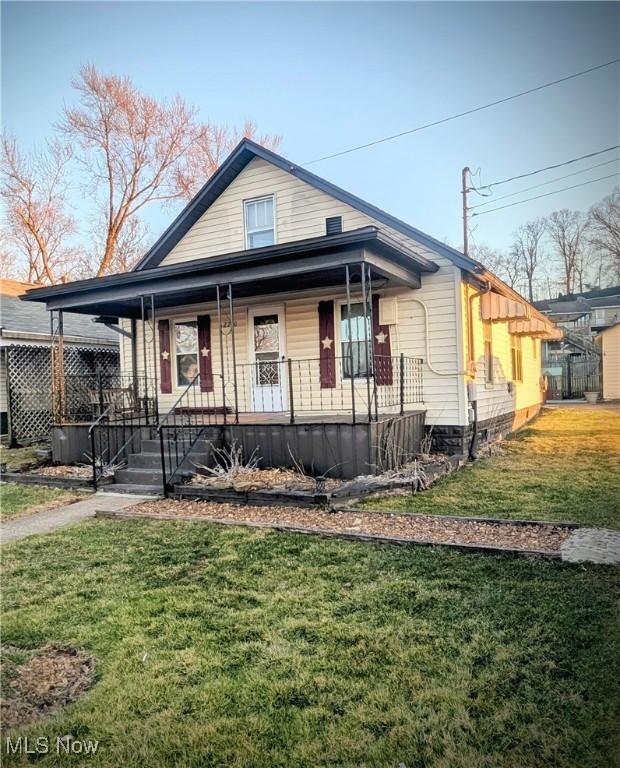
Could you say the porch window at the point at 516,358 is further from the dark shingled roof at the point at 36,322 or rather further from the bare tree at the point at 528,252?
the bare tree at the point at 528,252

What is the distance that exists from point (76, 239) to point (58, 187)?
8.06ft

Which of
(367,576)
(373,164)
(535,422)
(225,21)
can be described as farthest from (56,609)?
(373,164)

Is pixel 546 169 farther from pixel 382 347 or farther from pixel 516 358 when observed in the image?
pixel 382 347

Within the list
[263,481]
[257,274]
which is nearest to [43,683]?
[263,481]

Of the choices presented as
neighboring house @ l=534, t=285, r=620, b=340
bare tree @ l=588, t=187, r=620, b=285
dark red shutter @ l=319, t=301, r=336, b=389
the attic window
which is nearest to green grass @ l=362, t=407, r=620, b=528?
dark red shutter @ l=319, t=301, r=336, b=389

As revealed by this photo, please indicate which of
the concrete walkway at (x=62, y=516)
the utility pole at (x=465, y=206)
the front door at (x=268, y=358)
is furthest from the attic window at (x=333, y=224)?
the utility pole at (x=465, y=206)

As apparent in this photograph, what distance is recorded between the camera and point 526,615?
3.09m

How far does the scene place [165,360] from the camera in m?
11.7

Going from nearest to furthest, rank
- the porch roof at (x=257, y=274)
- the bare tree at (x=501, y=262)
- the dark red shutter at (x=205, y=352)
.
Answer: the porch roof at (x=257, y=274), the dark red shutter at (x=205, y=352), the bare tree at (x=501, y=262)

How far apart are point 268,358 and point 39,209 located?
62.7 ft

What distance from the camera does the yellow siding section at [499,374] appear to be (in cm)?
997

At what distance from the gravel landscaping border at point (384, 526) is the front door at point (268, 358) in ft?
13.9

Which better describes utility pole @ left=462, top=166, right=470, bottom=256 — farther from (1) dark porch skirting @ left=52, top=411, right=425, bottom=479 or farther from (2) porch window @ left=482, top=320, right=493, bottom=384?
(1) dark porch skirting @ left=52, top=411, right=425, bottom=479

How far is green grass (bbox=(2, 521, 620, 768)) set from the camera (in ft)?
6.78
